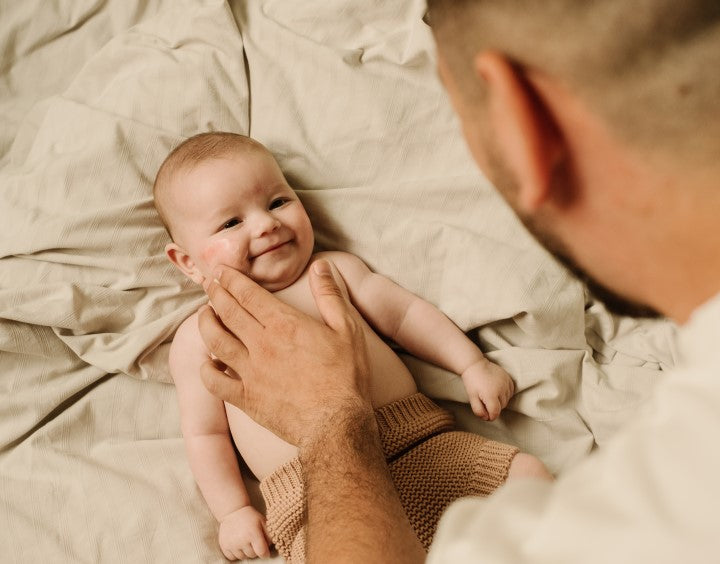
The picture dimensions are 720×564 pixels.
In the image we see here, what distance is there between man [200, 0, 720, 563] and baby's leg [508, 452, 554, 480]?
463 millimetres

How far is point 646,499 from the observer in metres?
0.42

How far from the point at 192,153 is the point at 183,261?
0.66 ft

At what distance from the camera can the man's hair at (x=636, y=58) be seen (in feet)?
1.58

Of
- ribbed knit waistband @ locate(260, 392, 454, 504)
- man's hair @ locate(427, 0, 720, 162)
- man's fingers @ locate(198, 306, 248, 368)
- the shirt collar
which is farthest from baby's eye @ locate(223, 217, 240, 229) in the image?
the shirt collar

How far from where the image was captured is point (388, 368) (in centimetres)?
117

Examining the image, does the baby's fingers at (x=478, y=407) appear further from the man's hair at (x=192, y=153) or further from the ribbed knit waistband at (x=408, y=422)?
the man's hair at (x=192, y=153)

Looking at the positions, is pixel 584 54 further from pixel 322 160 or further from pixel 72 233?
pixel 72 233

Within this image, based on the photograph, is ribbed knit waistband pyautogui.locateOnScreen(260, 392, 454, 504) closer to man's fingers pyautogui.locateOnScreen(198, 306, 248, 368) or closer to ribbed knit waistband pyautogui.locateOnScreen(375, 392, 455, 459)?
ribbed knit waistband pyautogui.locateOnScreen(375, 392, 455, 459)

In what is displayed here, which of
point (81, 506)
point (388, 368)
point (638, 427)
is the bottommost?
point (81, 506)

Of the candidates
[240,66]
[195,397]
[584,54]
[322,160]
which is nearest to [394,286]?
[322,160]

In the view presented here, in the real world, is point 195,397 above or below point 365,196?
below

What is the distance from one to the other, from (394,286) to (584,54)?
793mm

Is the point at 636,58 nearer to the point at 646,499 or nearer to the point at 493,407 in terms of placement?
the point at 646,499

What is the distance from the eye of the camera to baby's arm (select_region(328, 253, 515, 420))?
3.74ft
